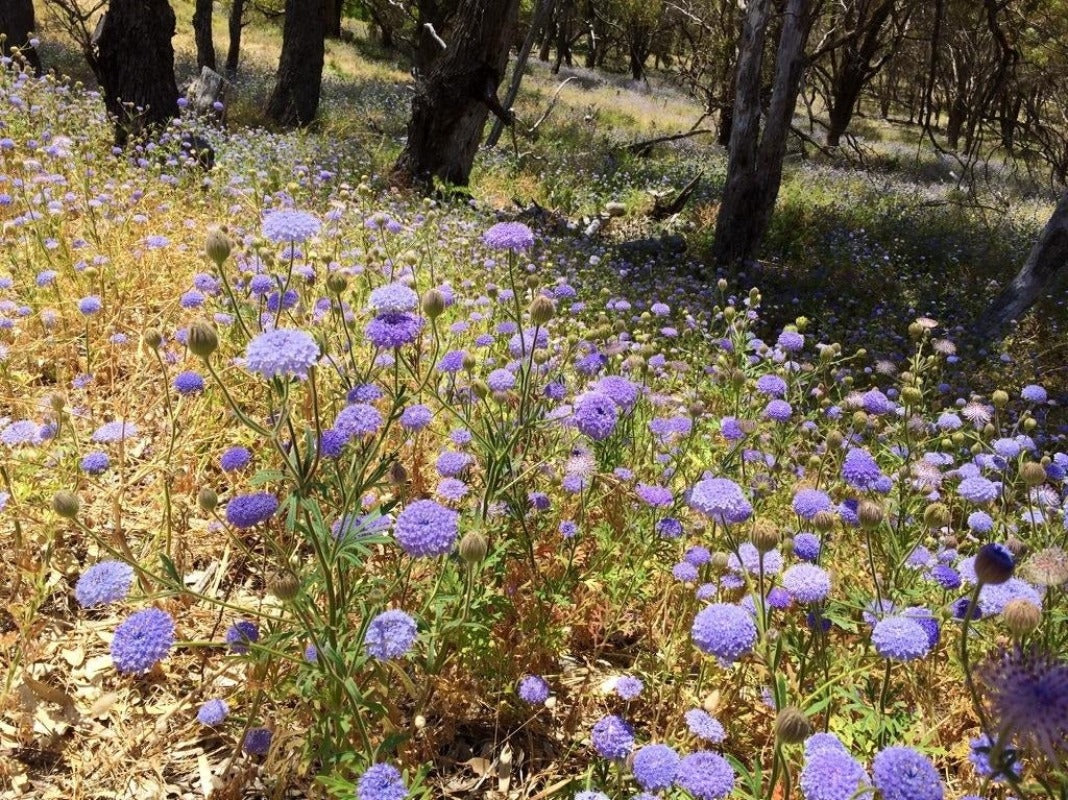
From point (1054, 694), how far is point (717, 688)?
126 cm

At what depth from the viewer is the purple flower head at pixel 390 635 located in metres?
1.59

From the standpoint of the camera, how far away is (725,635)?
1612 millimetres

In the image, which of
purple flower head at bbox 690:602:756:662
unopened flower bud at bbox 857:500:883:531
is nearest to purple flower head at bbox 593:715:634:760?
purple flower head at bbox 690:602:756:662

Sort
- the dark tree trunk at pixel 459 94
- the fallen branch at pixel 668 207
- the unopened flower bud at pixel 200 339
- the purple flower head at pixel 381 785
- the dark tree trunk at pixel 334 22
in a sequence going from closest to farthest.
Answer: the purple flower head at pixel 381 785
the unopened flower bud at pixel 200 339
the dark tree trunk at pixel 459 94
the fallen branch at pixel 668 207
the dark tree trunk at pixel 334 22

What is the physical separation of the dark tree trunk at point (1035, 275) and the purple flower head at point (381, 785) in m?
6.29

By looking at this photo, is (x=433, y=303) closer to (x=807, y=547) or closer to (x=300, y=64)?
(x=807, y=547)

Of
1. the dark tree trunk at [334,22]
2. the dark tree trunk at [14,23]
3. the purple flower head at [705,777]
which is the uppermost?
the dark tree trunk at [334,22]

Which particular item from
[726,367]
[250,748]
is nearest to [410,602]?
[250,748]

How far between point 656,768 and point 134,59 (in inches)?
285

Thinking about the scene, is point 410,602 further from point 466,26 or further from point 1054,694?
point 466,26

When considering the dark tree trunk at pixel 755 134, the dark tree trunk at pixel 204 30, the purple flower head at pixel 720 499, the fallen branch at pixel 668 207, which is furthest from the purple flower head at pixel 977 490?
the dark tree trunk at pixel 204 30

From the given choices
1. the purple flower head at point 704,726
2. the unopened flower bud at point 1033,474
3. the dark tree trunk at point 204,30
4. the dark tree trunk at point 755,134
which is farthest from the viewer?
the dark tree trunk at point 204,30

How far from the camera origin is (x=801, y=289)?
7.14 metres

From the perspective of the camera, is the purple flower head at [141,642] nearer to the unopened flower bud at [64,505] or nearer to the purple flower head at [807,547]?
the unopened flower bud at [64,505]
